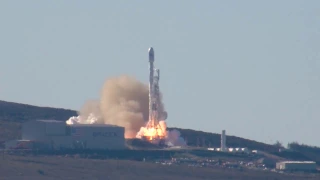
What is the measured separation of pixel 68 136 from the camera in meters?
172

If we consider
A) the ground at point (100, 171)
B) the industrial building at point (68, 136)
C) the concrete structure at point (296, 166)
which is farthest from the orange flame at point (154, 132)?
the ground at point (100, 171)

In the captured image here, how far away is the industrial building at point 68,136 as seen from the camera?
557 ft

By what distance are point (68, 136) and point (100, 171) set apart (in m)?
21.8

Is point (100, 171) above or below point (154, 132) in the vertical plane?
below

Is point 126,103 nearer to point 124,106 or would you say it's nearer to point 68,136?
point 124,106

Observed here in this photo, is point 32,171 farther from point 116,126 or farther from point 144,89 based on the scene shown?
point 144,89

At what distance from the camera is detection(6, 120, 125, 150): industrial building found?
170m

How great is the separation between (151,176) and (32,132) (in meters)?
26.5

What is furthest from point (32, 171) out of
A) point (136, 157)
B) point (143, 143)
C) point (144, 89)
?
point (144, 89)

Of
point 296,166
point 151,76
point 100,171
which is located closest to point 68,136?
point 151,76

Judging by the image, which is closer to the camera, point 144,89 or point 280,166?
point 280,166

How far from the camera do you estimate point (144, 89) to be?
19275 cm

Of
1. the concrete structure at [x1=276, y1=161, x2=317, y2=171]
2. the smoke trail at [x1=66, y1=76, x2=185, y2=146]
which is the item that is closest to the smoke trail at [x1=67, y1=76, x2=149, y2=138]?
the smoke trail at [x1=66, y1=76, x2=185, y2=146]

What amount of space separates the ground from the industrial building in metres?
9.69
